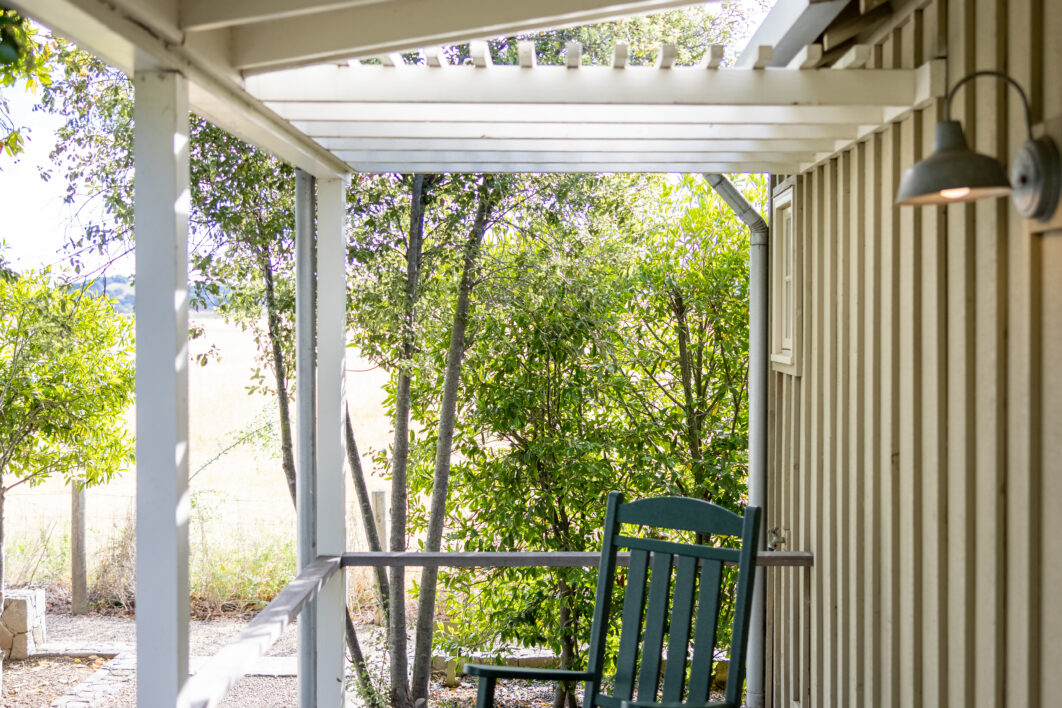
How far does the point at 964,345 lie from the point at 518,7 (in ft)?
4.83

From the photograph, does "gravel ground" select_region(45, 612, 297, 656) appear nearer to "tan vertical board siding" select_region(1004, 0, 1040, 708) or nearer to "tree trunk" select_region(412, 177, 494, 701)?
"tree trunk" select_region(412, 177, 494, 701)

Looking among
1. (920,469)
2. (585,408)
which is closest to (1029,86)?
(920,469)

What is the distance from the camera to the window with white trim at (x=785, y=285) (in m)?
4.13

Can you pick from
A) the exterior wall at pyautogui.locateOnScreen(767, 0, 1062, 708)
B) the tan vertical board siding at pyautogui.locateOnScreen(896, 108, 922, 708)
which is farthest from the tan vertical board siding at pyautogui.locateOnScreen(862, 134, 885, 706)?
the tan vertical board siding at pyautogui.locateOnScreen(896, 108, 922, 708)

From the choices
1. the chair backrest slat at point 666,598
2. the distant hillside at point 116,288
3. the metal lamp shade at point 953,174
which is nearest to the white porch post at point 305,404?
the chair backrest slat at point 666,598

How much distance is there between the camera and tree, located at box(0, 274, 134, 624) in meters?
5.50

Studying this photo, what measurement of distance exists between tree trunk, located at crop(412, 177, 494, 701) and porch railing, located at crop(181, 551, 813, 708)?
2.42 meters

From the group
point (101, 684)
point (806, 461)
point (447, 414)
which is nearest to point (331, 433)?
point (806, 461)

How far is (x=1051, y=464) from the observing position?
203cm

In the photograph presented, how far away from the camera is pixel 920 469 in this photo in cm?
274

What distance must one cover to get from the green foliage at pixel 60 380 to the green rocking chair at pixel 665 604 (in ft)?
12.7

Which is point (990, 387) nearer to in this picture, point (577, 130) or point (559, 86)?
point (559, 86)

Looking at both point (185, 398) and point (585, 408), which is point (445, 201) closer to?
point (585, 408)

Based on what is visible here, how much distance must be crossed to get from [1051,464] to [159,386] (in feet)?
6.74
